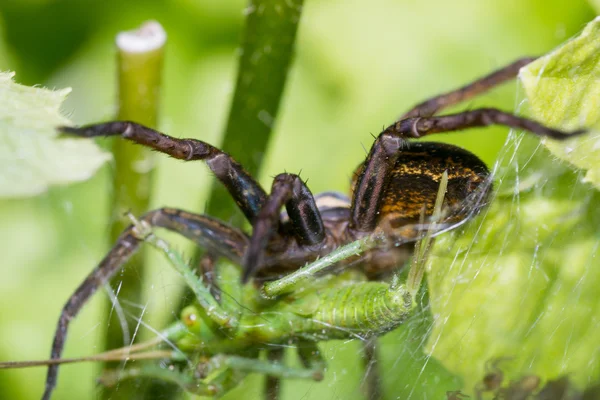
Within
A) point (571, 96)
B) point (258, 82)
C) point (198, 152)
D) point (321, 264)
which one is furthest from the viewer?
point (258, 82)

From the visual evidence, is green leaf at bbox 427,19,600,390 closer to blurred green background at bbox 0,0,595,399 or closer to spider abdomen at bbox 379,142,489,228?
spider abdomen at bbox 379,142,489,228

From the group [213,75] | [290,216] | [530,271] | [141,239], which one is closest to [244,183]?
[290,216]

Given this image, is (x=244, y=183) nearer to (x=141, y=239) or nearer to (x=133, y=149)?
(x=141, y=239)

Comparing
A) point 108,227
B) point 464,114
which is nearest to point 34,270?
point 108,227

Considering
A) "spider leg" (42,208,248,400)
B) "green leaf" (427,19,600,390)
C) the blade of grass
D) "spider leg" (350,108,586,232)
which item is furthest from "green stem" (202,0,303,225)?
"green leaf" (427,19,600,390)

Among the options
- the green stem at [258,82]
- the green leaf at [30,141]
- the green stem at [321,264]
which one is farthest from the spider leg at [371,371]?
the green leaf at [30,141]

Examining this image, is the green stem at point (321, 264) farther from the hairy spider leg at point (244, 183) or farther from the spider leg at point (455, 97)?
the spider leg at point (455, 97)

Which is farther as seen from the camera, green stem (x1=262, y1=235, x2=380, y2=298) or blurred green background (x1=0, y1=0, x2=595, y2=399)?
blurred green background (x1=0, y1=0, x2=595, y2=399)
